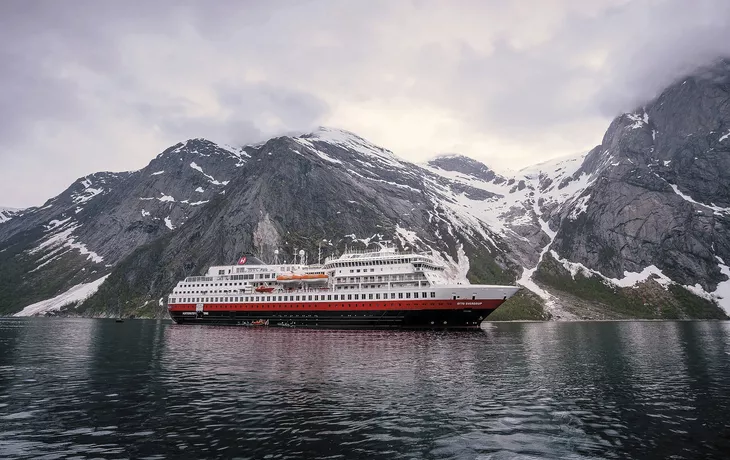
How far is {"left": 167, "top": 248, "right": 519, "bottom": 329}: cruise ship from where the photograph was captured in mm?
91375

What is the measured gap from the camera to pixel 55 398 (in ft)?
95.8

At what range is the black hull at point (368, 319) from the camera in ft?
302

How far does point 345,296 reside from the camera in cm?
9888

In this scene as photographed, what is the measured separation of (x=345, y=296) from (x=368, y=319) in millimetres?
7521

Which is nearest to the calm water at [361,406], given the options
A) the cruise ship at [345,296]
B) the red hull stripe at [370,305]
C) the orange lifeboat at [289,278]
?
the red hull stripe at [370,305]

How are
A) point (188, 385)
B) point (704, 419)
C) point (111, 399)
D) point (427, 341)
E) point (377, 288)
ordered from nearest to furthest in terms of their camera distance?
point (704, 419) < point (111, 399) < point (188, 385) < point (427, 341) < point (377, 288)

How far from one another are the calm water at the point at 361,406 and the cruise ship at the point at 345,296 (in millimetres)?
40504

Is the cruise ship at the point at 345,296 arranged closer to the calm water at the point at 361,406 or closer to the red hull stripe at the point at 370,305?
the red hull stripe at the point at 370,305

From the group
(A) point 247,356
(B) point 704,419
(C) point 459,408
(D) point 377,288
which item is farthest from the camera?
(D) point 377,288

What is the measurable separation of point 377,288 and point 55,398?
71659 millimetres

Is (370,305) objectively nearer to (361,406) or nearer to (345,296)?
(345,296)

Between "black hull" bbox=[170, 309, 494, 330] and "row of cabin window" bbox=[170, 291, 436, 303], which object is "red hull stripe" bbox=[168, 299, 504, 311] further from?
"row of cabin window" bbox=[170, 291, 436, 303]

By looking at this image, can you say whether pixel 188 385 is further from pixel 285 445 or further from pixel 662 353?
pixel 662 353

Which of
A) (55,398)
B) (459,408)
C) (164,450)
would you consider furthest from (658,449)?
(55,398)
